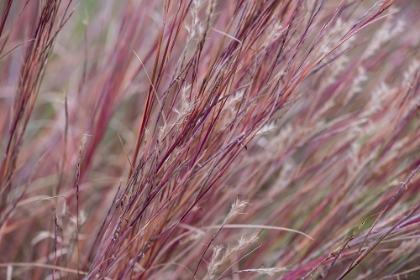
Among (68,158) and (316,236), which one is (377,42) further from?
(68,158)

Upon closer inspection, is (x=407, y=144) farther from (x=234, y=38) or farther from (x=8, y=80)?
(x=8, y=80)

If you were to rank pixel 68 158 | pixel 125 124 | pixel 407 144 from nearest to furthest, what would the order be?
pixel 407 144
pixel 68 158
pixel 125 124

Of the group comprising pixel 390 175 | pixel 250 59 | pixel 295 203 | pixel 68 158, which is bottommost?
Result: pixel 68 158

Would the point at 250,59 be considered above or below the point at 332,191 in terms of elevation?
above

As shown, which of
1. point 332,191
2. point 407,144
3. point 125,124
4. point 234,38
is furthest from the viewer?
point 125,124

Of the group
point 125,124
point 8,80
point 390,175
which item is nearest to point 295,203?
point 390,175

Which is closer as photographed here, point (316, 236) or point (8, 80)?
point (316, 236)
